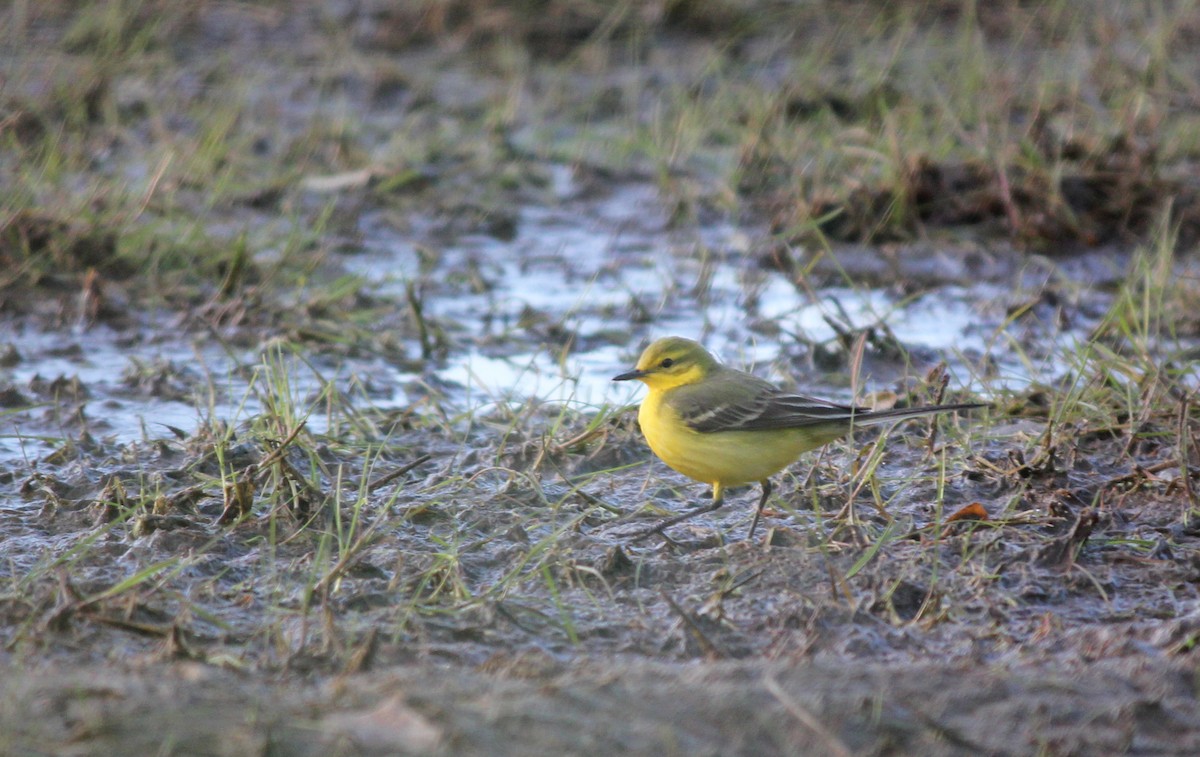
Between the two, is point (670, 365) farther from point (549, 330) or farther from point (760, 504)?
point (549, 330)

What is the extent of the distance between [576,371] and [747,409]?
203 cm

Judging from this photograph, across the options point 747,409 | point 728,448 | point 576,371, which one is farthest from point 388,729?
point 576,371

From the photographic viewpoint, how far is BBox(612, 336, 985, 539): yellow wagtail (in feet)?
17.9

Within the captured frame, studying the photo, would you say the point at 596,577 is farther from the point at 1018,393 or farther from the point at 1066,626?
the point at 1018,393

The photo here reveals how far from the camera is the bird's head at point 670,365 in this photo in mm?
5965

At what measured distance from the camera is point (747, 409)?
5.56 m

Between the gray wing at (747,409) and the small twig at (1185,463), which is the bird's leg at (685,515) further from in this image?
the small twig at (1185,463)

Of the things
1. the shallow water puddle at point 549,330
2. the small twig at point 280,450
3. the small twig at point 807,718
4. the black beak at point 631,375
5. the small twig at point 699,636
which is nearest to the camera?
the small twig at point 807,718

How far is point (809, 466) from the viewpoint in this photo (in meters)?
6.20

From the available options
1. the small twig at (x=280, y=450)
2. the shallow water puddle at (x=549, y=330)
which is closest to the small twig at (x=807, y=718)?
the small twig at (x=280, y=450)

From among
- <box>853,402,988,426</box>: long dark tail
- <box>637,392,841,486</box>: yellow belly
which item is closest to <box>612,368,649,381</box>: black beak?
<box>637,392,841,486</box>: yellow belly

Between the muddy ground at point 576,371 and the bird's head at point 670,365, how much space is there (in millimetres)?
429

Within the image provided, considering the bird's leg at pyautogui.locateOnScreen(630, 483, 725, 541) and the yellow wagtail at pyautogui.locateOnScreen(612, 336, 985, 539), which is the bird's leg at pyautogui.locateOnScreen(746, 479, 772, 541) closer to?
the yellow wagtail at pyautogui.locateOnScreen(612, 336, 985, 539)

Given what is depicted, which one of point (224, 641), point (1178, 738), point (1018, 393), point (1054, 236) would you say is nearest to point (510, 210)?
point (1054, 236)
